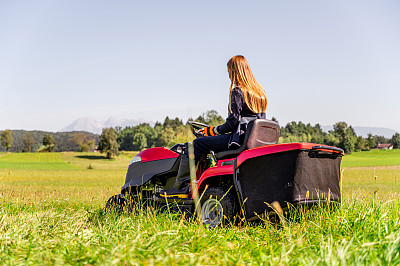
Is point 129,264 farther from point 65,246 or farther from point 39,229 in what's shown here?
point 39,229

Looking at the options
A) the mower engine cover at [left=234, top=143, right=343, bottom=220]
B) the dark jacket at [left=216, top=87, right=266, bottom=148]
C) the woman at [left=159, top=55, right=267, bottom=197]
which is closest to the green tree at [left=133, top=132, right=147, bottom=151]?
the woman at [left=159, top=55, right=267, bottom=197]

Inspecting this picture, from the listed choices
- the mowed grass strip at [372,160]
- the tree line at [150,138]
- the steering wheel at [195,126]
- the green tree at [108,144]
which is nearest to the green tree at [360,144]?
the tree line at [150,138]

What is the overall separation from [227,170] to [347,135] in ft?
340

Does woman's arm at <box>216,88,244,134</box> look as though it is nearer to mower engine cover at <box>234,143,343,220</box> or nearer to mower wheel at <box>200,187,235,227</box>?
mower engine cover at <box>234,143,343,220</box>

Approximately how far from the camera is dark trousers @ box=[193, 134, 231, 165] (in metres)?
5.62

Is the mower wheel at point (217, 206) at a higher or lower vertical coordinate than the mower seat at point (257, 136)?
lower

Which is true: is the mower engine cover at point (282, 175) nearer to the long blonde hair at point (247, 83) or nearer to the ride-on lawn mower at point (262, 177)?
the ride-on lawn mower at point (262, 177)

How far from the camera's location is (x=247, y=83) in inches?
221

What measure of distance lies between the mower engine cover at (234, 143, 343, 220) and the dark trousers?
503 mm

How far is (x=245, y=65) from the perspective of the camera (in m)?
5.68

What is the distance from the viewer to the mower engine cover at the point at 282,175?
4832 mm

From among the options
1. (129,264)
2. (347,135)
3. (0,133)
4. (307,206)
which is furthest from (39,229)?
(0,133)

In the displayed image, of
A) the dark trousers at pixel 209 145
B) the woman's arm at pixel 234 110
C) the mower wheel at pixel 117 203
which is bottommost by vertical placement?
the mower wheel at pixel 117 203

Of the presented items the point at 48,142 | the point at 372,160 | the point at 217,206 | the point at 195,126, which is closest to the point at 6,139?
the point at 48,142
